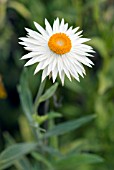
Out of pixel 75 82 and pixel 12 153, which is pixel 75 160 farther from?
pixel 75 82

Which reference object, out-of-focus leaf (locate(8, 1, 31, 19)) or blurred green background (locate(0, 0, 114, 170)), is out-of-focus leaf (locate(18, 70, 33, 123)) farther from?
out-of-focus leaf (locate(8, 1, 31, 19))

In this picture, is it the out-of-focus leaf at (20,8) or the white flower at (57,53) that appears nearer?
the white flower at (57,53)

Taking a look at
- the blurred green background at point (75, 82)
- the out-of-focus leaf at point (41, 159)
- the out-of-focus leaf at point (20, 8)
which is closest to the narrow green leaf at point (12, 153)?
the out-of-focus leaf at point (41, 159)

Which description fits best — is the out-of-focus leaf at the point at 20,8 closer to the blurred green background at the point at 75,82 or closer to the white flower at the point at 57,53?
the blurred green background at the point at 75,82

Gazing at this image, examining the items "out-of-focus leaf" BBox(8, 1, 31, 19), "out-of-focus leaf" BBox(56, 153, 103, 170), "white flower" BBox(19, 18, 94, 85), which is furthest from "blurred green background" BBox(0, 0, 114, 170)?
"white flower" BBox(19, 18, 94, 85)

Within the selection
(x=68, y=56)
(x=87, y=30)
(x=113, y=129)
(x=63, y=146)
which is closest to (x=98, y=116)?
(x=113, y=129)
